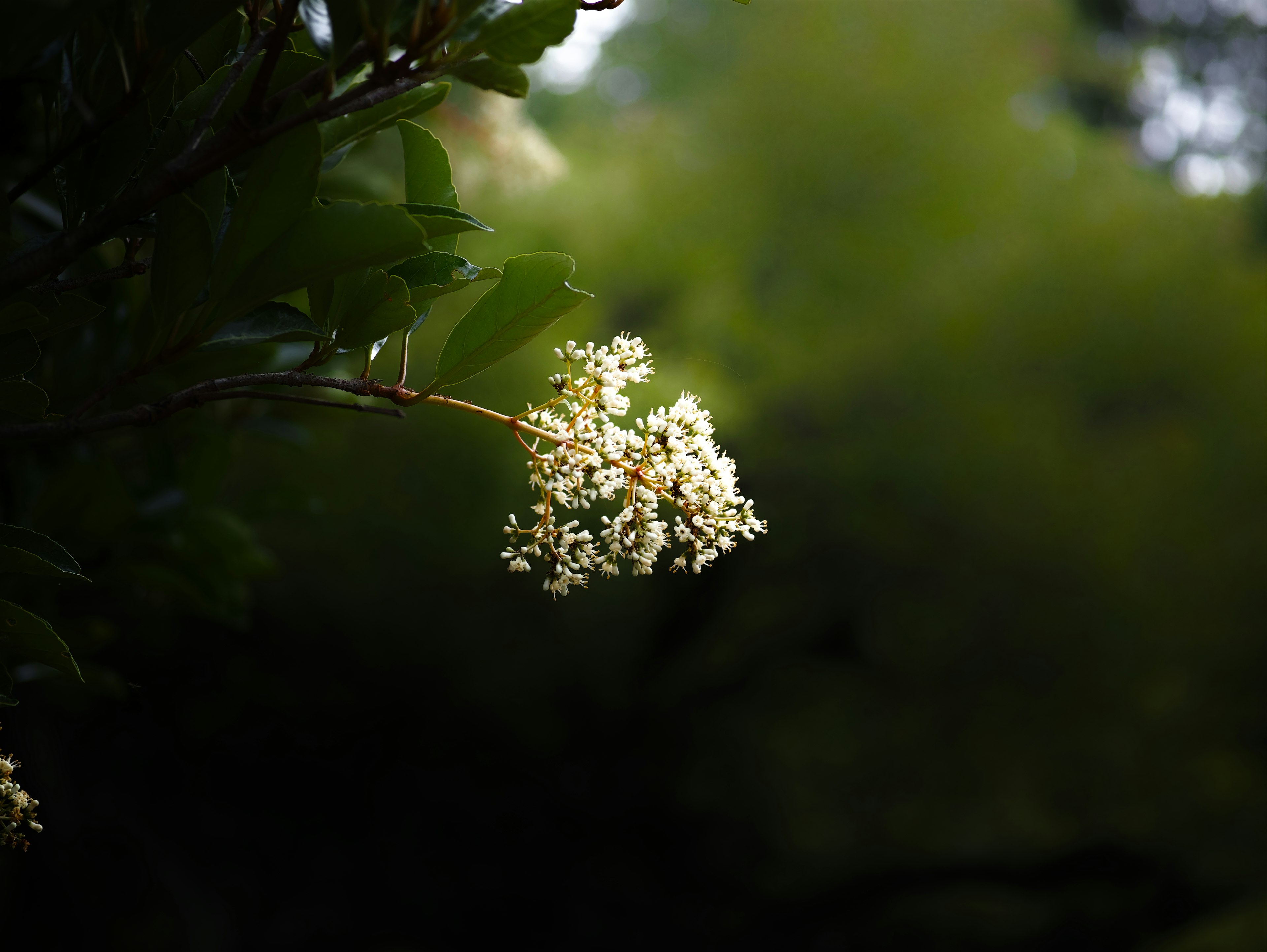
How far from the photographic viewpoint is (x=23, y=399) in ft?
1.39

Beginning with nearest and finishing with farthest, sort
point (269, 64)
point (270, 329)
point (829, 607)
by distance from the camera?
point (269, 64) < point (270, 329) < point (829, 607)

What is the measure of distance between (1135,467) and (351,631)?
1816 millimetres

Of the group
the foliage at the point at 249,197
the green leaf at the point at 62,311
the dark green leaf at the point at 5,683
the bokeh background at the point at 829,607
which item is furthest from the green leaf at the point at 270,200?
the bokeh background at the point at 829,607

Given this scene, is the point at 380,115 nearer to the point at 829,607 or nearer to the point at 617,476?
the point at 617,476

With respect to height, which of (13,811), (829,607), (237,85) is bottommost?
(13,811)

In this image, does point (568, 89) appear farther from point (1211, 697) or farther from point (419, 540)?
point (1211, 697)

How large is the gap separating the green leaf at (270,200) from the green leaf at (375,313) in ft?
0.17

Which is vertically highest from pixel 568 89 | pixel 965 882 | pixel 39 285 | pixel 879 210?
pixel 568 89

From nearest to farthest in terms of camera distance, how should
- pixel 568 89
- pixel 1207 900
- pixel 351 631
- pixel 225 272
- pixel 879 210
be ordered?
1. pixel 225 272
2. pixel 1207 900
3. pixel 351 631
4. pixel 879 210
5. pixel 568 89

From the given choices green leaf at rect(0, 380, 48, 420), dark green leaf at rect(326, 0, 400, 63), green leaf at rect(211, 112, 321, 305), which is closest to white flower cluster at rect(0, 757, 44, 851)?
green leaf at rect(0, 380, 48, 420)

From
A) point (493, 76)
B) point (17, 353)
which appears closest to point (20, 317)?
point (17, 353)

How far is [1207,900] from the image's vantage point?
1766 mm

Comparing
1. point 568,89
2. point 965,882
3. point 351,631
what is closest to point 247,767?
point 351,631

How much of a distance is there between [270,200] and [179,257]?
51 millimetres
